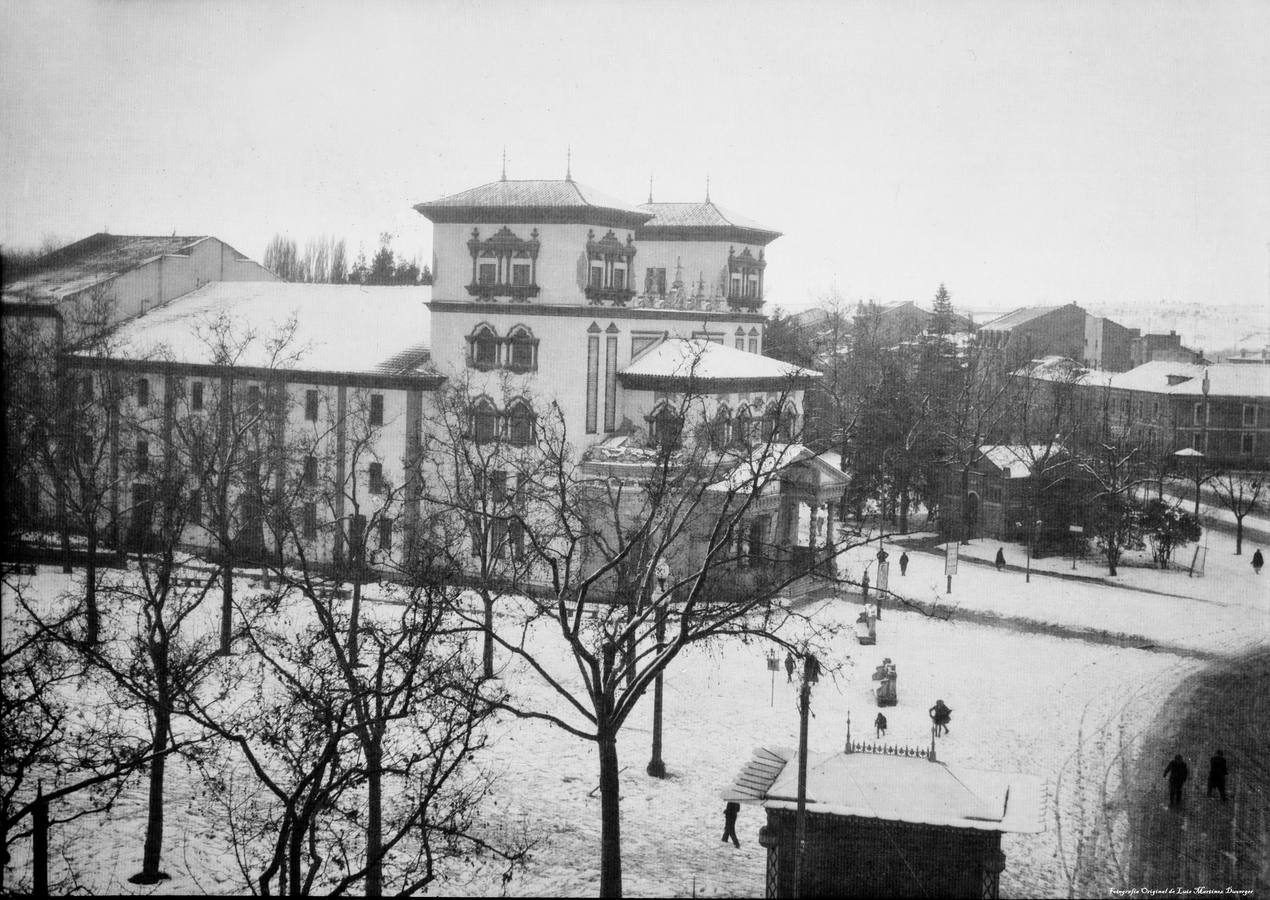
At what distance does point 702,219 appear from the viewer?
2280 cm

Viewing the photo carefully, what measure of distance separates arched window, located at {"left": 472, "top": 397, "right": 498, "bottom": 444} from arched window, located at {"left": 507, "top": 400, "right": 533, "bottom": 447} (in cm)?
28

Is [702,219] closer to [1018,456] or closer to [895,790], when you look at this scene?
[1018,456]

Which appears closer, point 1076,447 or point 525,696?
point 525,696

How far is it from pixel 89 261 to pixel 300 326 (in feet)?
13.0

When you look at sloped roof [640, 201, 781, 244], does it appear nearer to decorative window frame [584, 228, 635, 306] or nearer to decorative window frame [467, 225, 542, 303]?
decorative window frame [584, 228, 635, 306]

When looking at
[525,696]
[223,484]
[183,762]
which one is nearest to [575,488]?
[525,696]

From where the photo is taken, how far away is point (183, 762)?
1163 cm

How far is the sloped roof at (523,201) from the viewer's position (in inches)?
731

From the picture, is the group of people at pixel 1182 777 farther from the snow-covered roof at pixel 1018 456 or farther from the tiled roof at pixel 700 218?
the tiled roof at pixel 700 218

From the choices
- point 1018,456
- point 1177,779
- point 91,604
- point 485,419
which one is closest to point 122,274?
point 485,419

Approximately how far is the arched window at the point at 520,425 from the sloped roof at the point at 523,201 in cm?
315

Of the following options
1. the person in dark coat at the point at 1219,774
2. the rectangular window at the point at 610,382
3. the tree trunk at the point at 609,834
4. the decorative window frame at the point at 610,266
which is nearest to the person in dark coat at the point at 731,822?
the tree trunk at the point at 609,834

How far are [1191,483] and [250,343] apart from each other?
15651 millimetres

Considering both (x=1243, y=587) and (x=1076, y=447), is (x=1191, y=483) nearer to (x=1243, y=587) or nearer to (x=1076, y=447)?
(x=1243, y=587)
